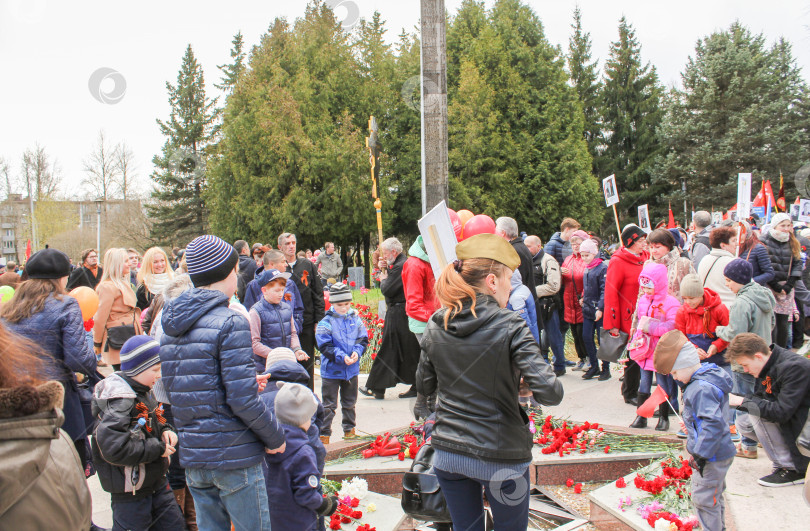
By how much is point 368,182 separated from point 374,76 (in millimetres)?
6139

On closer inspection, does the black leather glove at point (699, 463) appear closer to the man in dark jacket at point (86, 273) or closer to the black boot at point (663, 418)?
the black boot at point (663, 418)

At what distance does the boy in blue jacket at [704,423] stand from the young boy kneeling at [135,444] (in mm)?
2976

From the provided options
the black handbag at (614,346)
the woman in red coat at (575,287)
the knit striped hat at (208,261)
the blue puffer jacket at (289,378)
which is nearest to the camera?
the knit striped hat at (208,261)

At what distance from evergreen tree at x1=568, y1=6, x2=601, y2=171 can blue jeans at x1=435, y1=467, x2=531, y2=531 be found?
3864 cm

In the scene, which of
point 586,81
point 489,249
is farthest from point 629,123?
point 489,249

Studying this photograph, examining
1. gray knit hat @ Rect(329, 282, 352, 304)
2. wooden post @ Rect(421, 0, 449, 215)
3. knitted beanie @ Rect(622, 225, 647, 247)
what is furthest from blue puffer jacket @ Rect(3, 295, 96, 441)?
knitted beanie @ Rect(622, 225, 647, 247)

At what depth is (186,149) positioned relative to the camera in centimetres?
3647

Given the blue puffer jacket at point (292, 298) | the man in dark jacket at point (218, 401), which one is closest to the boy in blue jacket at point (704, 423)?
the man in dark jacket at point (218, 401)

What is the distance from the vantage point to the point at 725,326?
211 inches

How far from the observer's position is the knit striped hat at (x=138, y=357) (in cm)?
338

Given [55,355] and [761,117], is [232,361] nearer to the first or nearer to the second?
[55,355]

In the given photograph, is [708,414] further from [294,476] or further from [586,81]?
[586,81]

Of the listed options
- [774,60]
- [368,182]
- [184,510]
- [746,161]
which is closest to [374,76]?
[368,182]

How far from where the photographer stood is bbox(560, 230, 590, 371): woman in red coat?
8141 mm
